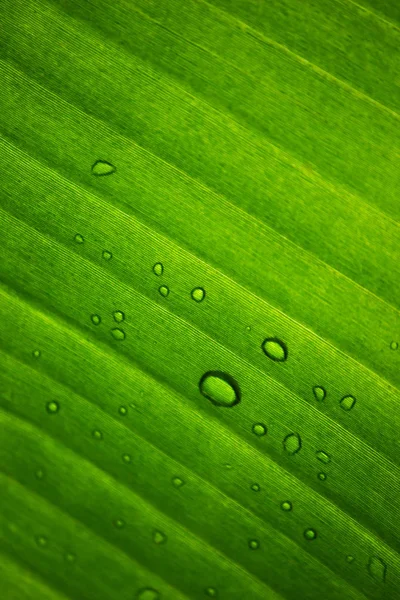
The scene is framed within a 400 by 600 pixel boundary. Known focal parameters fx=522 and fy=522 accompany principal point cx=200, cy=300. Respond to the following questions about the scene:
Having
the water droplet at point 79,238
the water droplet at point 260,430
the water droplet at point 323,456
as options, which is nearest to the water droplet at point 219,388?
the water droplet at point 260,430

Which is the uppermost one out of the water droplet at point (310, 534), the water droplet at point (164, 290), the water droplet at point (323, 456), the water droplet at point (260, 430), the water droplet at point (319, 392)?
the water droplet at point (164, 290)

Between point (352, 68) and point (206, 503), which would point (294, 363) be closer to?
point (206, 503)

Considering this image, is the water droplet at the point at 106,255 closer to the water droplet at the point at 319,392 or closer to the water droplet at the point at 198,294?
the water droplet at the point at 198,294

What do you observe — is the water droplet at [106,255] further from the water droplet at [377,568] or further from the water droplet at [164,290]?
the water droplet at [377,568]

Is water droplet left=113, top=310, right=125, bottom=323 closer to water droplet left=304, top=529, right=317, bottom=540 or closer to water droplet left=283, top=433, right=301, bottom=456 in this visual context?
water droplet left=283, top=433, right=301, bottom=456

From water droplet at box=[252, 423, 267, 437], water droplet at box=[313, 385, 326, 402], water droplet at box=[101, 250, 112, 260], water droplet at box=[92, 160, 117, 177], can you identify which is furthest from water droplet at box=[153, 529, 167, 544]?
water droplet at box=[92, 160, 117, 177]

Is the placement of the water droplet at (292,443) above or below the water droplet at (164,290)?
below

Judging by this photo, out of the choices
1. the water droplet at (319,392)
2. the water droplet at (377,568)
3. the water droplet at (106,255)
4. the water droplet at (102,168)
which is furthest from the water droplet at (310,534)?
the water droplet at (102,168)

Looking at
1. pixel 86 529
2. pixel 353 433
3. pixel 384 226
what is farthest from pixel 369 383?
pixel 86 529
